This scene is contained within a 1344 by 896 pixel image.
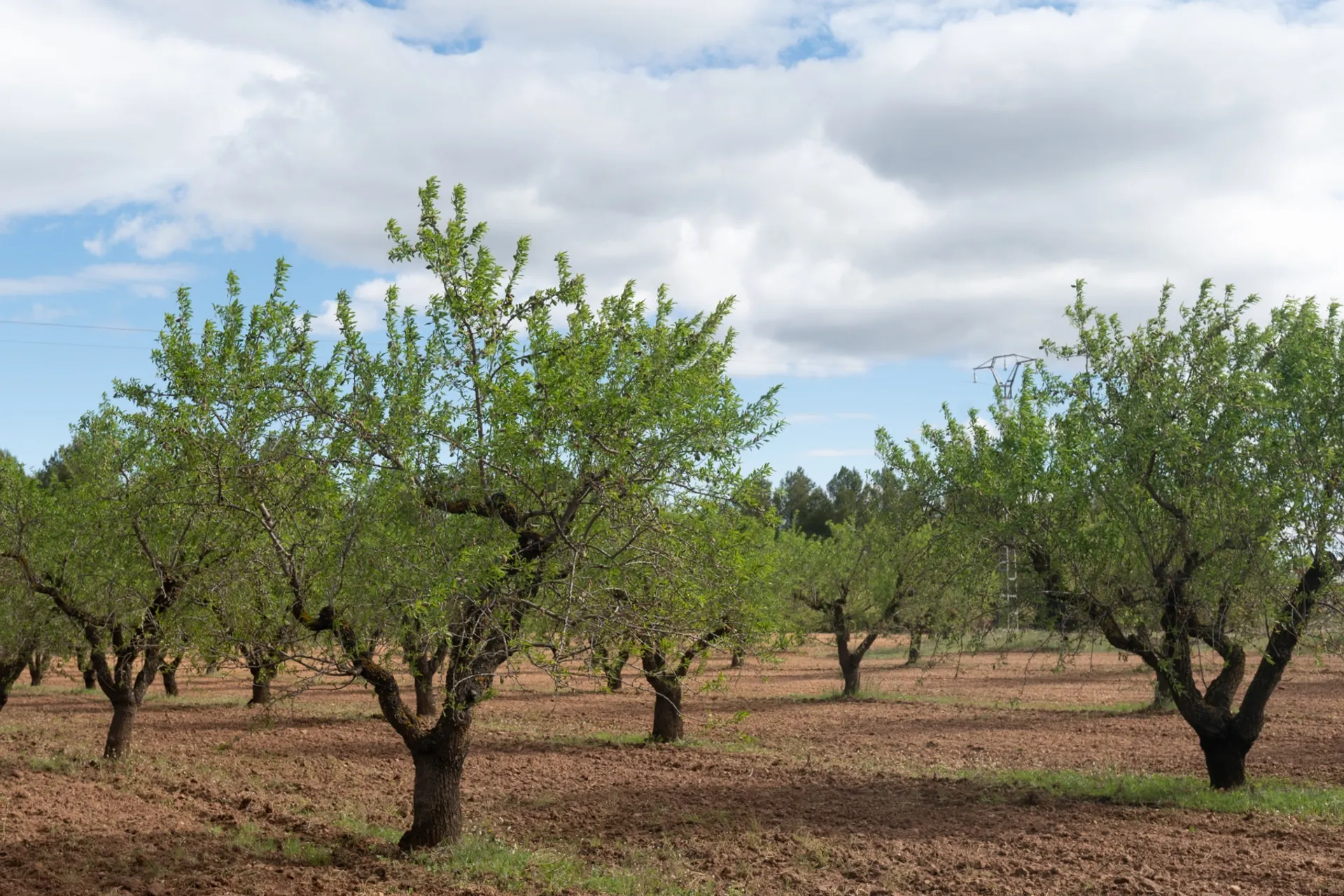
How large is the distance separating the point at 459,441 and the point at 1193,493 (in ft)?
35.7

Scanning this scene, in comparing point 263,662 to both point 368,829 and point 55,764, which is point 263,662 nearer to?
point 368,829

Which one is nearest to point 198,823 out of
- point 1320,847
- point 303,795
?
Answer: point 303,795

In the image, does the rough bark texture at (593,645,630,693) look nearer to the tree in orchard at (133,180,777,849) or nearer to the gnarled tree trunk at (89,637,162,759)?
the tree in orchard at (133,180,777,849)

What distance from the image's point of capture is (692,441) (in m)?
10.9

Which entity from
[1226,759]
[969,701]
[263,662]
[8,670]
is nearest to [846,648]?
[969,701]

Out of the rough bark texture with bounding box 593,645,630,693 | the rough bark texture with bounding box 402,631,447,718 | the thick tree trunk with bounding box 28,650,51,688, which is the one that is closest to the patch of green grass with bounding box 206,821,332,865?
the rough bark texture with bounding box 402,631,447,718

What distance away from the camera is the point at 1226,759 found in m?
17.0

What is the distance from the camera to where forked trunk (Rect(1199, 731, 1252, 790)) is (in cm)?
1681

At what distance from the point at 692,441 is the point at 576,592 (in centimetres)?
203

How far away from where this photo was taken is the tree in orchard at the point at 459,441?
10562 millimetres

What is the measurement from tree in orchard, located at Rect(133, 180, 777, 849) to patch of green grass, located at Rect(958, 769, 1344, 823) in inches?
385

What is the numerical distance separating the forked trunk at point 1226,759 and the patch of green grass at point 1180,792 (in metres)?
0.18

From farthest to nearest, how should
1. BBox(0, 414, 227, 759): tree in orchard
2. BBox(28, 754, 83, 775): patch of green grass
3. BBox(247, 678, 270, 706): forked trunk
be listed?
1. BBox(247, 678, 270, 706): forked trunk
2. BBox(28, 754, 83, 775): patch of green grass
3. BBox(0, 414, 227, 759): tree in orchard

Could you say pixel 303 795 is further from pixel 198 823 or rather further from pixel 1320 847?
pixel 1320 847
